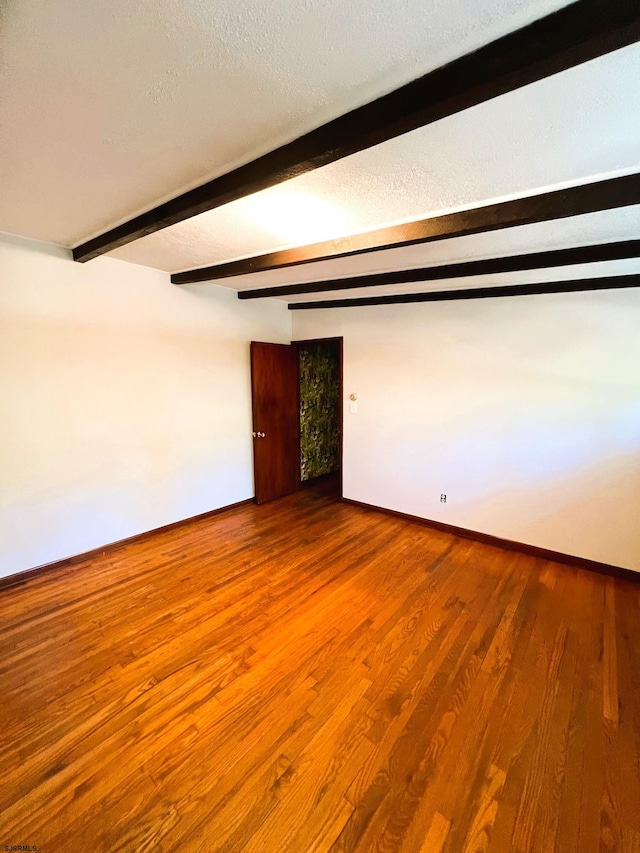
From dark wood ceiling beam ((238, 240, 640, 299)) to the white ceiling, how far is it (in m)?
0.27

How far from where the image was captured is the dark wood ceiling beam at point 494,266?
2273 millimetres

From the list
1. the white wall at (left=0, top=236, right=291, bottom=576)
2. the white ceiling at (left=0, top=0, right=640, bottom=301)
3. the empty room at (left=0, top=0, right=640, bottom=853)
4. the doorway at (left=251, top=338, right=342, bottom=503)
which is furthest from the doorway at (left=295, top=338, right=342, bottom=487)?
A: the white ceiling at (left=0, top=0, right=640, bottom=301)

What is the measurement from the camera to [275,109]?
3.95 ft

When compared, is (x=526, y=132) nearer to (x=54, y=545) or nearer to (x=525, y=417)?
(x=525, y=417)

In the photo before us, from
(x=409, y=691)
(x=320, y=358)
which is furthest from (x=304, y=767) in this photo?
(x=320, y=358)

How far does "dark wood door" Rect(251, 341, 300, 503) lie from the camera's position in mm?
4441

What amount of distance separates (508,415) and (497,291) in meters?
1.16

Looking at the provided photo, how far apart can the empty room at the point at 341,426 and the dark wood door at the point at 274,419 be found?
0.09 metres

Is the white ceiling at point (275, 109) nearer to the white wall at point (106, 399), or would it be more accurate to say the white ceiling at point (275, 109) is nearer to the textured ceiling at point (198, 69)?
the textured ceiling at point (198, 69)

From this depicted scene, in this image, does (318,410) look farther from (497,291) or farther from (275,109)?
(275,109)

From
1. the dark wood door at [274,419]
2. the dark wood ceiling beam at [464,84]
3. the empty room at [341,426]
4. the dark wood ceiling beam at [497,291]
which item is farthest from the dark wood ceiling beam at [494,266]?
the dark wood ceiling beam at [464,84]

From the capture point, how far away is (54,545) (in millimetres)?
2967

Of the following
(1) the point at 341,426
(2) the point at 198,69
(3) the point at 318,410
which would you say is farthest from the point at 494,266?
(3) the point at 318,410

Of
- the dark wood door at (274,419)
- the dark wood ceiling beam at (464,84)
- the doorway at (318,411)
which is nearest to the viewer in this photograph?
the dark wood ceiling beam at (464,84)
